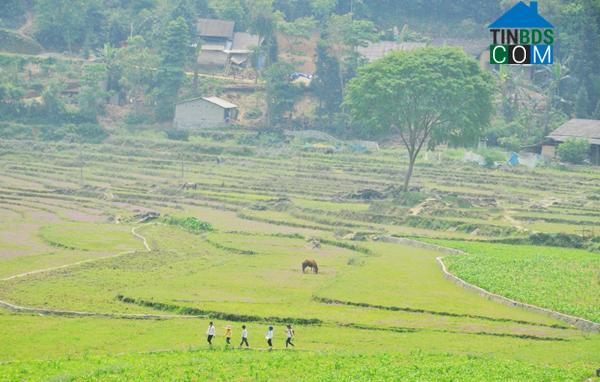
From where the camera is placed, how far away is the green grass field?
45.0 metres

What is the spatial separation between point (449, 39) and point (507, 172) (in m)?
38.4

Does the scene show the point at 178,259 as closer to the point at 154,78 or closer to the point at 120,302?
the point at 120,302

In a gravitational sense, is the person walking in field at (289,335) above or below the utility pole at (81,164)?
below

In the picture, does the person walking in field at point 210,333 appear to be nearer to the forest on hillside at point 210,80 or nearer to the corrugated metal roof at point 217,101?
the forest on hillside at point 210,80

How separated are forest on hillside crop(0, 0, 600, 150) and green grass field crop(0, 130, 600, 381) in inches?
495

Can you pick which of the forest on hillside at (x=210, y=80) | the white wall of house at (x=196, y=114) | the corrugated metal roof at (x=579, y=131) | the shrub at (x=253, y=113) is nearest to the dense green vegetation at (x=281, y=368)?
the corrugated metal roof at (x=579, y=131)

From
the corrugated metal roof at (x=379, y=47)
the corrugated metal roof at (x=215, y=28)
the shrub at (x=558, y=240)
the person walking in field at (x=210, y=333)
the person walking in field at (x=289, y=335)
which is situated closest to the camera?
the person walking in field at (x=210, y=333)

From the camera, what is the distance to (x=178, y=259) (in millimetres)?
70125

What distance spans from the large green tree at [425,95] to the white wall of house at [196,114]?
31205mm

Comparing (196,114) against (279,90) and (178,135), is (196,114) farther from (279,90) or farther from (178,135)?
(279,90)

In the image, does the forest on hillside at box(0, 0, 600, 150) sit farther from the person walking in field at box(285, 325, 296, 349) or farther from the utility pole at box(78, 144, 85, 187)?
the person walking in field at box(285, 325, 296, 349)

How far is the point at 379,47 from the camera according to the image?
14212cm

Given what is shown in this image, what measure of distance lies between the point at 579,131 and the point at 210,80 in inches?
1788

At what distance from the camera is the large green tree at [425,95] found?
99.1 metres
